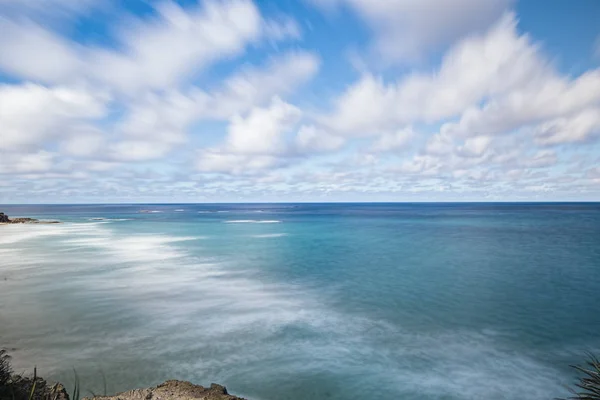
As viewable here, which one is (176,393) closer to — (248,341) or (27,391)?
(27,391)

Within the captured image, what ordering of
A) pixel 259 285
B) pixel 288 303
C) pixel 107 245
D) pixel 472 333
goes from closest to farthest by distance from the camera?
pixel 472 333
pixel 288 303
pixel 259 285
pixel 107 245

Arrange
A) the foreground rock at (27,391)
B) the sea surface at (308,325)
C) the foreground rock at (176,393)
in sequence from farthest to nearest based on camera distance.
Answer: the sea surface at (308,325) → the foreground rock at (176,393) → the foreground rock at (27,391)

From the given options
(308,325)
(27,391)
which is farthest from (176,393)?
(308,325)

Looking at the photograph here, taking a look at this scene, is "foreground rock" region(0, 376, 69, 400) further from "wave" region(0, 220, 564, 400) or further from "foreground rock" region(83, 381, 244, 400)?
"wave" region(0, 220, 564, 400)

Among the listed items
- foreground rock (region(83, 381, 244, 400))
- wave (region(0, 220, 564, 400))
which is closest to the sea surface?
wave (region(0, 220, 564, 400))

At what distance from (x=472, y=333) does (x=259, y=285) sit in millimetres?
11986

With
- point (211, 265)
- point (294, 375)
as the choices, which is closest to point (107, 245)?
point (211, 265)

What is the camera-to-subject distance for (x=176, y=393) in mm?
8094

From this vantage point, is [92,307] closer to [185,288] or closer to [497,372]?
[185,288]

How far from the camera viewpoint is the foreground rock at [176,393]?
7844 mm

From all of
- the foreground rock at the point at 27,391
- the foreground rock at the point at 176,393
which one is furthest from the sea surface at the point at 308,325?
the foreground rock at the point at 27,391

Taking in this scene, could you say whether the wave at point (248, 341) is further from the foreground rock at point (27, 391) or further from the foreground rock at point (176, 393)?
the foreground rock at point (27, 391)

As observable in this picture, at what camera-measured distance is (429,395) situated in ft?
30.3

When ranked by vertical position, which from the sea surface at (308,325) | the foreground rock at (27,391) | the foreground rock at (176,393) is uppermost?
the foreground rock at (27,391)
